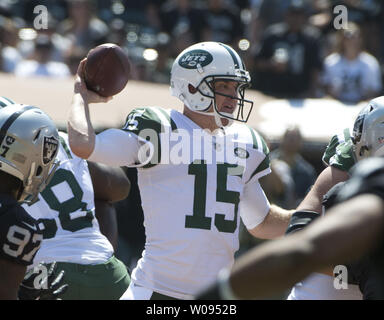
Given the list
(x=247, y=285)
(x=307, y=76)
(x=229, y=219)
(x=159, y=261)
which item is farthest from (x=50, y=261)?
(x=307, y=76)

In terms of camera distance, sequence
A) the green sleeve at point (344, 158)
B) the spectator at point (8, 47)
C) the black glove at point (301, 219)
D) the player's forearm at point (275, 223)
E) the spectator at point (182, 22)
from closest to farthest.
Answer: the black glove at point (301, 219) < the green sleeve at point (344, 158) < the player's forearm at point (275, 223) < the spectator at point (8, 47) < the spectator at point (182, 22)

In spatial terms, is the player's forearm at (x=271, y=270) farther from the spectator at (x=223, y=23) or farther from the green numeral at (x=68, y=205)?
the spectator at (x=223, y=23)

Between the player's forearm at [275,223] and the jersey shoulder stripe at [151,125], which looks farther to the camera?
the player's forearm at [275,223]

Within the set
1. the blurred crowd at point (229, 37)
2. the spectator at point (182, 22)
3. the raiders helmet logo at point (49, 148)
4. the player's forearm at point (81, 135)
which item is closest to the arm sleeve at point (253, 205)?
the player's forearm at point (81, 135)

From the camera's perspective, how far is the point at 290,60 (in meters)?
9.88

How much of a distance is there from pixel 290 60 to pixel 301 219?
20.2ft

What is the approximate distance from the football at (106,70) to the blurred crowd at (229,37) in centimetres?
513

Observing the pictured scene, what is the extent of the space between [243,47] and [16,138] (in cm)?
699

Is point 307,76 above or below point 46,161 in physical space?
below

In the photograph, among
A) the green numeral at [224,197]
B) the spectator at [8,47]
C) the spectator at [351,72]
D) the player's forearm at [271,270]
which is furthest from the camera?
the spectator at [8,47]

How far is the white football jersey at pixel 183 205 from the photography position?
163 inches

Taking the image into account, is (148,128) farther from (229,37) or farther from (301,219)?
(229,37)

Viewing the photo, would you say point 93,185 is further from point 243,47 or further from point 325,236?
point 243,47
